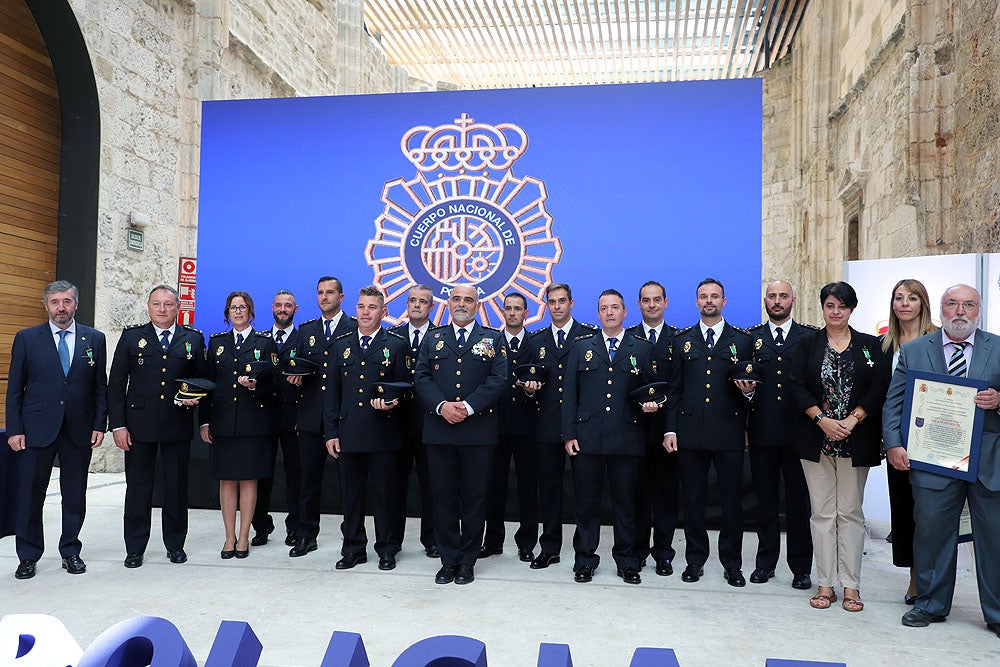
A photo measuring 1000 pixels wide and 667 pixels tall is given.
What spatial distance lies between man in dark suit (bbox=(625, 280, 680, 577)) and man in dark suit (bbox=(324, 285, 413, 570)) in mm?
1405

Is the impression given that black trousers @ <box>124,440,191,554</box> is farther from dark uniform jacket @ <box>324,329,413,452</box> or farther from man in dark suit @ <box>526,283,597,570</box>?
man in dark suit @ <box>526,283,597,570</box>

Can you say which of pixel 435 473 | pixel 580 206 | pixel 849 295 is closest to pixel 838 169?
pixel 580 206

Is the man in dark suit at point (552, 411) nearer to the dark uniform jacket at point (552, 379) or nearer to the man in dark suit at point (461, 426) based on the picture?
the dark uniform jacket at point (552, 379)

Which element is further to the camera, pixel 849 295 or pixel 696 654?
pixel 849 295

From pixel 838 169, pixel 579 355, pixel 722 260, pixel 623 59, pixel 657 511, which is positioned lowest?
pixel 657 511

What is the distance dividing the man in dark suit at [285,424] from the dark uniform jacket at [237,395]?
232 millimetres

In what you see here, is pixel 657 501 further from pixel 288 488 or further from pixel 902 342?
pixel 288 488

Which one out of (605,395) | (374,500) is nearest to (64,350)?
(374,500)

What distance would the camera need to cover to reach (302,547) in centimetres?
487

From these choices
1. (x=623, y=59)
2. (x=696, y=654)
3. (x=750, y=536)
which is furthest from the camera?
(x=623, y=59)

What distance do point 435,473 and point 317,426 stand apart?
0.95 metres

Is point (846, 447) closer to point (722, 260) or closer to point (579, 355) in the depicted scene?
point (579, 355)

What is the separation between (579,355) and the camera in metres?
4.44

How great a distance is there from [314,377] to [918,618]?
3.47 metres
